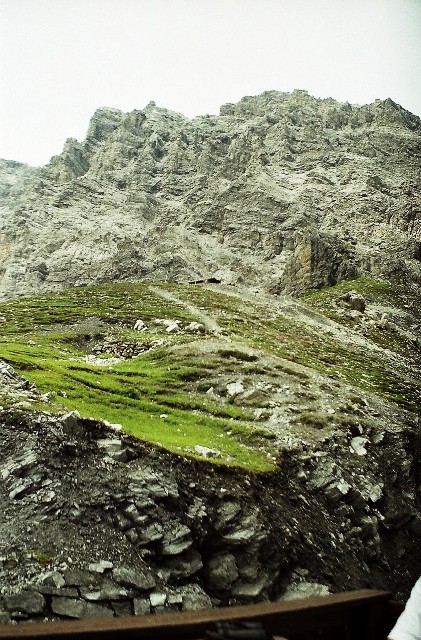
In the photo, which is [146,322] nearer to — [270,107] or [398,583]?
[398,583]

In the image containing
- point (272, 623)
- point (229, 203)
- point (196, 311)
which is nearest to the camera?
point (272, 623)

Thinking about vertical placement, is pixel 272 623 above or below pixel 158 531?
above

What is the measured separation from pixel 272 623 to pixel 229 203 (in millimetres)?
147872

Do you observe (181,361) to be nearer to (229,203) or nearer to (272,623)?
(272,623)

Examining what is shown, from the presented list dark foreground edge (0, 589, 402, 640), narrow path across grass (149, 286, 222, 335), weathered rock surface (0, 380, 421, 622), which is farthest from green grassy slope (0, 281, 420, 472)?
dark foreground edge (0, 589, 402, 640)

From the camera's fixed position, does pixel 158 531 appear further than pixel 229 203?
No

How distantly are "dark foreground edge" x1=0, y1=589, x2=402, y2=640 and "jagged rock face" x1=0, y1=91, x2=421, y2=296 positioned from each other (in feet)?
347

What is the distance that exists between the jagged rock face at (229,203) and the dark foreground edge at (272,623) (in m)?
106

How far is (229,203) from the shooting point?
477 feet

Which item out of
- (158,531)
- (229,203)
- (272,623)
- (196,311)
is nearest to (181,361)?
(158,531)

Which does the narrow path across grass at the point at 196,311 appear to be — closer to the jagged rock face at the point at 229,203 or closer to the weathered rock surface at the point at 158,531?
the jagged rock face at the point at 229,203

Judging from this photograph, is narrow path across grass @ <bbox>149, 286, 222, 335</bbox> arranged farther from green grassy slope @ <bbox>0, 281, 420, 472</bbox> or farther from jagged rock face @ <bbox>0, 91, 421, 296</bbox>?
jagged rock face @ <bbox>0, 91, 421, 296</bbox>

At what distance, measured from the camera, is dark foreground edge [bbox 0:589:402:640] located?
3123mm

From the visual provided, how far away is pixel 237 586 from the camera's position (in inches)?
493
